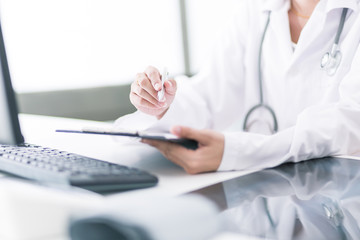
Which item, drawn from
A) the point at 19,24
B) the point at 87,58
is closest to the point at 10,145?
the point at 19,24

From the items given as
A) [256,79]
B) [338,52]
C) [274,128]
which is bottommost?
[274,128]

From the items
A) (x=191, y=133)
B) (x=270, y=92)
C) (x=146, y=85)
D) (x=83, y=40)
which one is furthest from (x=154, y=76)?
(x=83, y=40)

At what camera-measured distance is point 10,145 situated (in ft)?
2.19

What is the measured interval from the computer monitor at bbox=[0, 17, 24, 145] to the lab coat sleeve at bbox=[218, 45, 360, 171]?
1.17 feet

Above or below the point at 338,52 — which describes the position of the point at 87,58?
below

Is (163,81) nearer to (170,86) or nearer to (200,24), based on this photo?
(170,86)

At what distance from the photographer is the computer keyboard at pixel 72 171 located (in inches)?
17.4

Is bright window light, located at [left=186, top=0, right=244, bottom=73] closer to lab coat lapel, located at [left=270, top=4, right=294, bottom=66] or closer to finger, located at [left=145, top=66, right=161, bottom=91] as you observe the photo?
lab coat lapel, located at [left=270, top=4, right=294, bottom=66]

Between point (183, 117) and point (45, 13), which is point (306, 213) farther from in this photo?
point (45, 13)

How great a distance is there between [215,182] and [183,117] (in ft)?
1.50

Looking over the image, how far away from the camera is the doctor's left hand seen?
2.03 ft

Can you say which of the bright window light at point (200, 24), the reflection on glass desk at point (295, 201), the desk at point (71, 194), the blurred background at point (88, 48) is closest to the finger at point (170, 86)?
the desk at point (71, 194)

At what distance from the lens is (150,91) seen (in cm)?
83

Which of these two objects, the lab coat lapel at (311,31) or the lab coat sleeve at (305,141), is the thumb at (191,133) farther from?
the lab coat lapel at (311,31)
